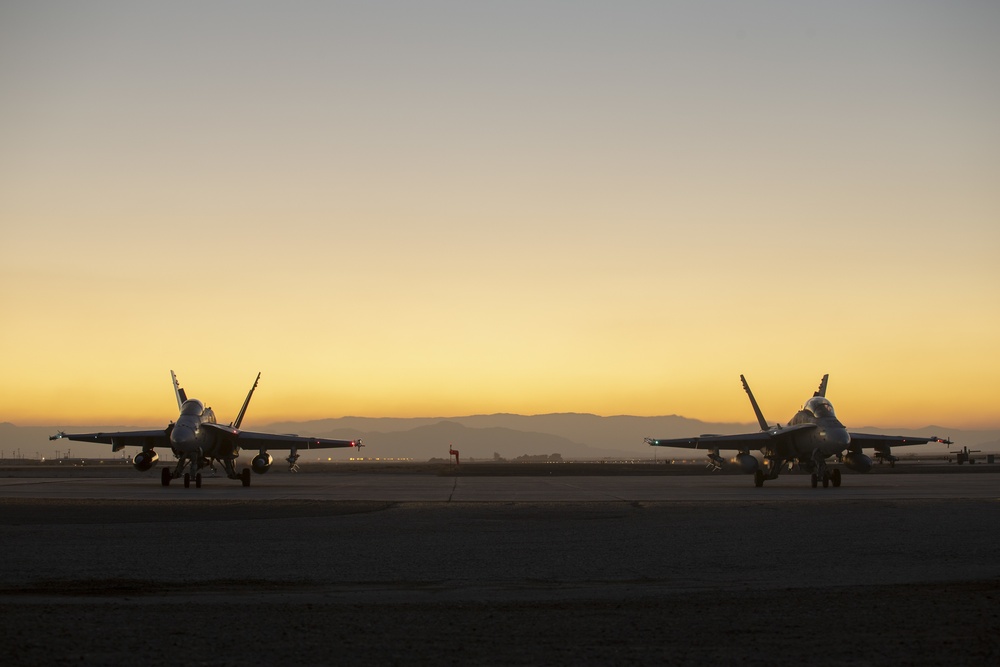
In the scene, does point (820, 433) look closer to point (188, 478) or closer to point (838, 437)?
point (838, 437)

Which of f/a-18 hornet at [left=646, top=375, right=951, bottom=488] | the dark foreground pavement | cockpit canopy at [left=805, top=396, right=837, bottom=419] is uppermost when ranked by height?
cockpit canopy at [left=805, top=396, right=837, bottom=419]

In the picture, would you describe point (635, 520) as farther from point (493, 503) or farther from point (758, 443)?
point (758, 443)

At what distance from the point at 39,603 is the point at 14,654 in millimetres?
3145

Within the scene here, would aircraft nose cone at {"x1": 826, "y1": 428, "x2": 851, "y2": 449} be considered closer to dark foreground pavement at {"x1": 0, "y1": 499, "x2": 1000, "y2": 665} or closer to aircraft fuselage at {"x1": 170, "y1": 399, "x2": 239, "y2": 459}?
dark foreground pavement at {"x1": 0, "y1": 499, "x2": 1000, "y2": 665}

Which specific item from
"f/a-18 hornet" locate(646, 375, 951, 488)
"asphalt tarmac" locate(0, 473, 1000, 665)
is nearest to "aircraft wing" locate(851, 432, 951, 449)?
"f/a-18 hornet" locate(646, 375, 951, 488)

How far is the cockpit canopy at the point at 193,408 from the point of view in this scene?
146 ft

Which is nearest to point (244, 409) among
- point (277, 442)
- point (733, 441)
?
point (277, 442)

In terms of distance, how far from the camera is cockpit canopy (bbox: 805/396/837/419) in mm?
42250

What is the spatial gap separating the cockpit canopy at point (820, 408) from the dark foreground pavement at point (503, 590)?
1968 centimetres

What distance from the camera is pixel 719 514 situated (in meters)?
24.5

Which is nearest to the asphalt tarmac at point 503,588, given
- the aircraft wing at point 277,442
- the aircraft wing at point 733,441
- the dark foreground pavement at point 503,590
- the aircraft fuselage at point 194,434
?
the dark foreground pavement at point 503,590

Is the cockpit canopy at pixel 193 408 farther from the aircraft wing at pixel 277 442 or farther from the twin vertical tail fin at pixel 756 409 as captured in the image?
the twin vertical tail fin at pixel 756 409

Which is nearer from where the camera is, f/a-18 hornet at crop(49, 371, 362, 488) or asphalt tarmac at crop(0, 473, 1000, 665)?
asphalt tarmac at crop(0, 473, 1000, 665)

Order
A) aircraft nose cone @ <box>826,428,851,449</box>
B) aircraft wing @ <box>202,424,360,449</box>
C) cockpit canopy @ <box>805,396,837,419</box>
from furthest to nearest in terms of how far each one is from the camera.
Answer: aircraft wing @ <box>202,424,360,449</box>, cockpit canopy @ <box>805,396,837,419</box>, aircraft nose cone @ <box>826,428,851,449</box>
